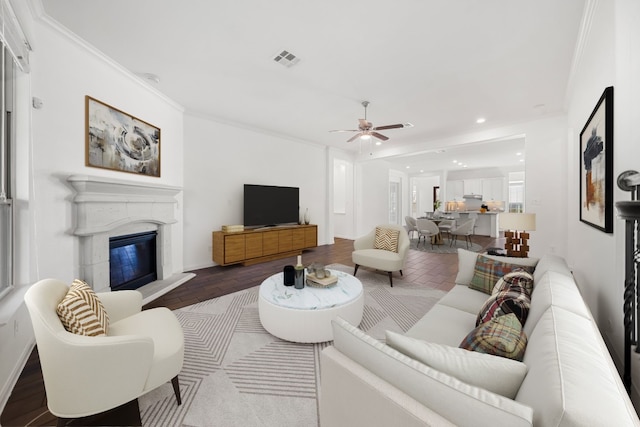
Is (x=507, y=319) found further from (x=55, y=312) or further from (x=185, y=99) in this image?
(x=185, y=99)

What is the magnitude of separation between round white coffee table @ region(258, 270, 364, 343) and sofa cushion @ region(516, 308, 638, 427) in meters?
1.38

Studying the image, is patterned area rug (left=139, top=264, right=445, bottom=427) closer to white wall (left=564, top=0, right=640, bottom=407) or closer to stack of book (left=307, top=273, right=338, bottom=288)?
stack of book (left=307, top=273, right=338, bottom=288)

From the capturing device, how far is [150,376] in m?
1.36

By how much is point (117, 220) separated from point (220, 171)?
2124 mm

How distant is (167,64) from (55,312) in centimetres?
277

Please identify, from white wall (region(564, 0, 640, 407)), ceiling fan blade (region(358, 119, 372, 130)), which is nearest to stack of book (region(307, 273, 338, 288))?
white wall (region(564, 0, 640, 407))

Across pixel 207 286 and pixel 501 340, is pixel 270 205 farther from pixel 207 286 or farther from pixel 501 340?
pixel 501 340

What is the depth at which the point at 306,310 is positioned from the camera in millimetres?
2090

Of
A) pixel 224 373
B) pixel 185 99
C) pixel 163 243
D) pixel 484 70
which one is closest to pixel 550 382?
pixel 224 373

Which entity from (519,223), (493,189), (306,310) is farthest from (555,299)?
(493,189)

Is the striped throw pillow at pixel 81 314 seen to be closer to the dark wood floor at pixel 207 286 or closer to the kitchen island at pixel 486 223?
the dark wood floor at pixel 207 286

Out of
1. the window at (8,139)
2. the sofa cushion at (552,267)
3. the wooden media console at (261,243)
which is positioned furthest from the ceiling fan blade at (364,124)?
the window at (8,139)

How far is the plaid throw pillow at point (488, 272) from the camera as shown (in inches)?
87.0

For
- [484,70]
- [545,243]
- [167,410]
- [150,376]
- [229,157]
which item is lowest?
[167,410]
